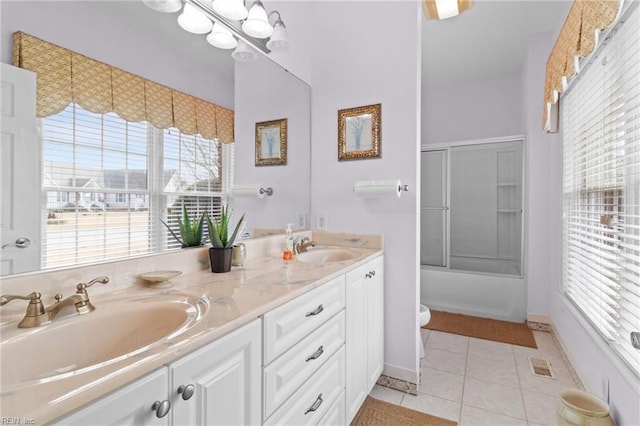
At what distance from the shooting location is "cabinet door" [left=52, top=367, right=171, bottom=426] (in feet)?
1.73

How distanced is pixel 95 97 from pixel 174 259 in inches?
25.2

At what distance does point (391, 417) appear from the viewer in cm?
176

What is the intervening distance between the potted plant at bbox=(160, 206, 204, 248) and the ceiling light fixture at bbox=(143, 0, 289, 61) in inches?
31.7

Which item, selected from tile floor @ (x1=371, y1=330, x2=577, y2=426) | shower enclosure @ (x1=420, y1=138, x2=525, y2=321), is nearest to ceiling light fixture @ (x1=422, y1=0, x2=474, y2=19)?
shower enclosure @ (x1=420, y1=138, x2=525, y2=321)

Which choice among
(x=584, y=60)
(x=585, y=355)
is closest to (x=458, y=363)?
(x=585, y=355)

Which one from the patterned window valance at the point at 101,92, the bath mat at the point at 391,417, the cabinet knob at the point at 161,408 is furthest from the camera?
the bath mat at the point at 391,417

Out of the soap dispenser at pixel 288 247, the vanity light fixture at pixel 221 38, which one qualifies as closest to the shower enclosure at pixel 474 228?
the soap dispenser at pixel 288 247

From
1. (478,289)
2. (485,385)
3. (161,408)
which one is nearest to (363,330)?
(485,385)

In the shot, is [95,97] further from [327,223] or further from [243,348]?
[327,223]

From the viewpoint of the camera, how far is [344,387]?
60.1 inches

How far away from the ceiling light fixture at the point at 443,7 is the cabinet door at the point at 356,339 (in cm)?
200

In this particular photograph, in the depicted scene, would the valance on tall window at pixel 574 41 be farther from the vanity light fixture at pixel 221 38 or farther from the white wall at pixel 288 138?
the vanity light fixture at pixel 221 38

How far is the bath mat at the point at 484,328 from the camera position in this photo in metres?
2.80

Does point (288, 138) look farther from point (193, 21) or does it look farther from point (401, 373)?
point (401, 373)
